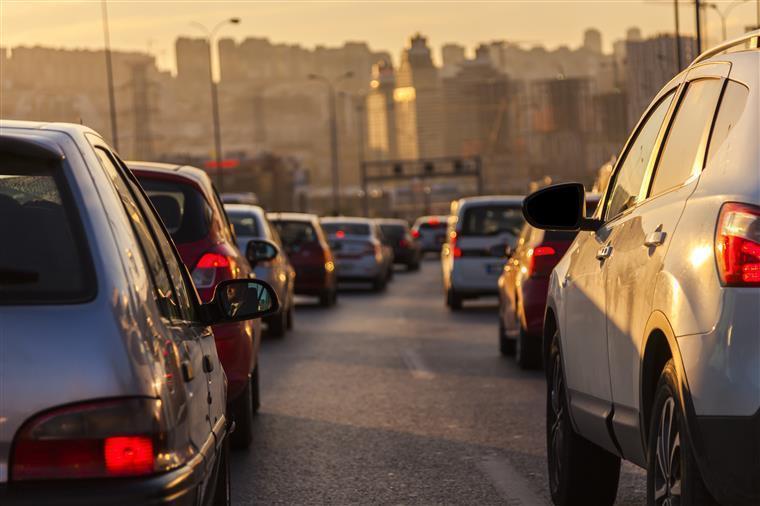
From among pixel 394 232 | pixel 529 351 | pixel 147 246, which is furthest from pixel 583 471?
pixel 394 232

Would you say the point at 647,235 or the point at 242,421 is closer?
the point at 647,235

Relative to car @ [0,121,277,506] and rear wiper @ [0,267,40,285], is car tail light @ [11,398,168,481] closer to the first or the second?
car @ [0,121,277,506]

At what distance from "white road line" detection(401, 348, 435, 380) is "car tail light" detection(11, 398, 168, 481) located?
10.5 metres

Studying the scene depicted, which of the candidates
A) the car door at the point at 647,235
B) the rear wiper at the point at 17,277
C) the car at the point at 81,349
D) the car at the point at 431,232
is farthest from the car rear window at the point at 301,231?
the car at the point at 431,232

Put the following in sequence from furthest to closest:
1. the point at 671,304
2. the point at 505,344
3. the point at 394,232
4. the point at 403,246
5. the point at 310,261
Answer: the point at 394,232 → the point at 403,246 → the point at 310,261 → the point at 505,344 → the point at 671,304

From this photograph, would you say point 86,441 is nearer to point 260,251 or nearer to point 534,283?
point 260,251

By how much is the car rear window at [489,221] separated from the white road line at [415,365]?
22.3 feet

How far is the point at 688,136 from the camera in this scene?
5562mm

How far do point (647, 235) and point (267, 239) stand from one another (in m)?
12.0

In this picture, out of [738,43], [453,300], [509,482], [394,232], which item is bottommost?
[394,232]

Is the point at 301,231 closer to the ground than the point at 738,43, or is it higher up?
closer to the ground

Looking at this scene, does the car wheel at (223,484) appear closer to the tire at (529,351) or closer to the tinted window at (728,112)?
the tinted window at (728,112)

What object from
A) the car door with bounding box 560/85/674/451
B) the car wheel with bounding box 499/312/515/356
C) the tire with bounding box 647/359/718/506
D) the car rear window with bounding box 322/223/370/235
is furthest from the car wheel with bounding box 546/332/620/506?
the car rear window with bounding box 322/223/370/235

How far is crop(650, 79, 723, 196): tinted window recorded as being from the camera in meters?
5.28
